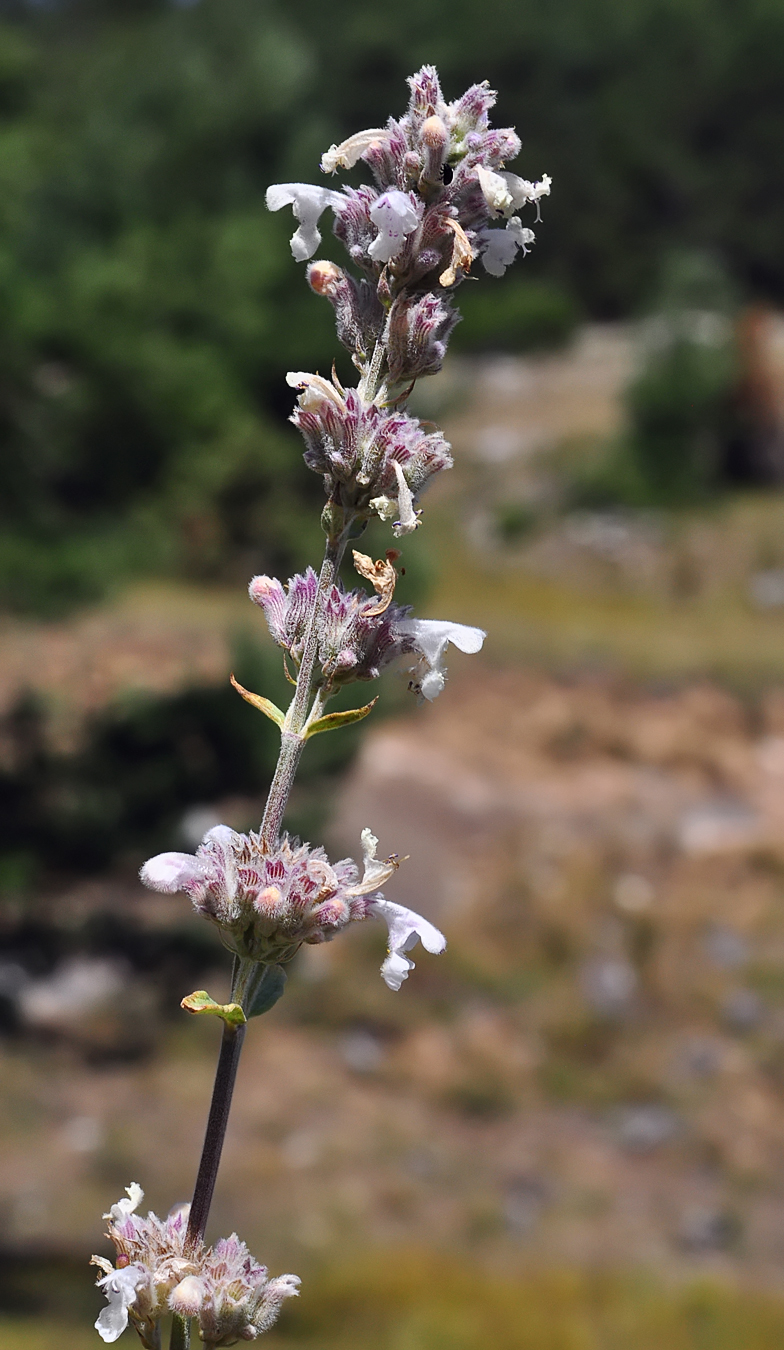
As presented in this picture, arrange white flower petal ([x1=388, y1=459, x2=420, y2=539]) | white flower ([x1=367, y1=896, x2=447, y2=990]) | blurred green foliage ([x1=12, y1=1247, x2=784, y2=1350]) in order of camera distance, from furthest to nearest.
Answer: blurred green foliage ([x1=12, y1=1247, x2=784, y2=1350]) → white flower ([x1=367, y1=896, x2=447, y2=990]) → white flower petal ([x1=388, y1=459, x2=420, y2=539])

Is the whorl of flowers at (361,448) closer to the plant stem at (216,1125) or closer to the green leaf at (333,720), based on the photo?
the green leaf at (333,720)

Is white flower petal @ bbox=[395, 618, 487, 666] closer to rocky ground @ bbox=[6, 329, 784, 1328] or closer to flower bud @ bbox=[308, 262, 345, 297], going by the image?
flower bud @ bbox=[308, 262, 345, 297]

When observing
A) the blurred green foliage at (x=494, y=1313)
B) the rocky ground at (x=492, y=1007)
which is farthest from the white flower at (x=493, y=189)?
the rocky ground at (x=492, y=1007)

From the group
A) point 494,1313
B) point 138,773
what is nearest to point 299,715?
point 494,1313

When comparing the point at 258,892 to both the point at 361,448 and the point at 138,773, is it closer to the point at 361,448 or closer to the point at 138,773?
the point at 361,448

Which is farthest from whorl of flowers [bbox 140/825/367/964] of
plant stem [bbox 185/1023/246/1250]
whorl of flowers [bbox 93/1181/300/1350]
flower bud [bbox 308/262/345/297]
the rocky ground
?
the rocky ground

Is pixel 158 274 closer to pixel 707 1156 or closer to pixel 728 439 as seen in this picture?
pixel 707 1156
